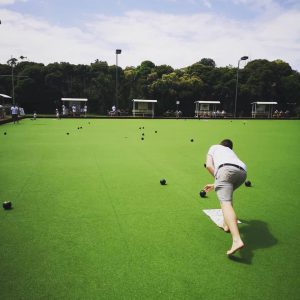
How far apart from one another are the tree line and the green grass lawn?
1891 inches

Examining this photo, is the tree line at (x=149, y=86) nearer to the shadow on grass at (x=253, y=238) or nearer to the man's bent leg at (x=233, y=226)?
the shadow on grass at (x=253, y=238)

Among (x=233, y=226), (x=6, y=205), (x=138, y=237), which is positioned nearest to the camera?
(x=233, y=226)

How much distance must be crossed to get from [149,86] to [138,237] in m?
52.5

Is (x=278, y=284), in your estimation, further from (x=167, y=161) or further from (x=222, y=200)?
(x=167, y=161)

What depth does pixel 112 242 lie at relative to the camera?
14.8ft

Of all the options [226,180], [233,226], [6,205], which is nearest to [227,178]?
[226,180]

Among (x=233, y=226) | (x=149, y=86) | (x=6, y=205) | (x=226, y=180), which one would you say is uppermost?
(x=149, y=86)

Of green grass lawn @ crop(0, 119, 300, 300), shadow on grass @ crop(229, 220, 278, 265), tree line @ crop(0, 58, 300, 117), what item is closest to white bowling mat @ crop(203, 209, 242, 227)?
green grass lawn @ crop(0, 119, 300, 300)

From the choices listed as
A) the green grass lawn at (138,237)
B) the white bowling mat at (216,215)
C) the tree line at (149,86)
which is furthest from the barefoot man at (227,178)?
the tree line at (149,86)

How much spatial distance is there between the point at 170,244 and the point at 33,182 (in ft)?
15.2

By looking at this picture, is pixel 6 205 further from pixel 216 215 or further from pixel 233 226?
pixel 233 226

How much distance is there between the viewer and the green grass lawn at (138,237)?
135 inches

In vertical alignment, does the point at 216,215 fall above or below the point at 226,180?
below

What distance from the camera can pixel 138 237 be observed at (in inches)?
185
